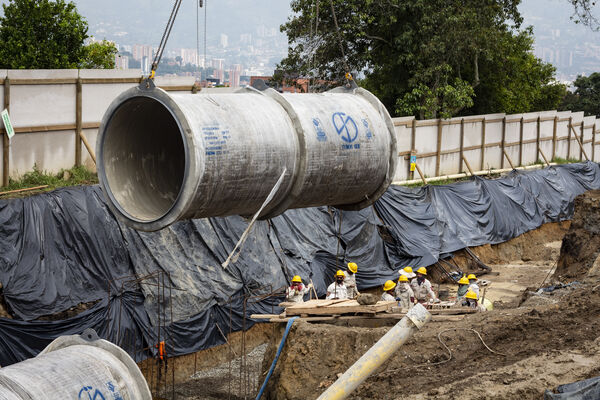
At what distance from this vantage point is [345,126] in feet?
28.3

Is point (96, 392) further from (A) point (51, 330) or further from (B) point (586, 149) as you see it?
(B) point (586, 149)

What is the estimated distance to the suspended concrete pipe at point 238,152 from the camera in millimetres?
7605

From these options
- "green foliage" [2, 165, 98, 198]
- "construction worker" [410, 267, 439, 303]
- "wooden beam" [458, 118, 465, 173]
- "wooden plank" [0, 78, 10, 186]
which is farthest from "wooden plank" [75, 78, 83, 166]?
"wooden beam" [458, 118, 465, 173]

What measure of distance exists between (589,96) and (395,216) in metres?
40.6

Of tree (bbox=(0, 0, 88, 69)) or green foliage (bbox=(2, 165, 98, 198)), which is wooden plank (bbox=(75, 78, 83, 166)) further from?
tree (bbox=(0, 0, 88, 69))

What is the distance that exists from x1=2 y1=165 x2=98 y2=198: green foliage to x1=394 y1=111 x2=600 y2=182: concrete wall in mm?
11403

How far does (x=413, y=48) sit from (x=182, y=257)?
1537cm

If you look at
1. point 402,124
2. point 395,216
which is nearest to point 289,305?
point 395,216

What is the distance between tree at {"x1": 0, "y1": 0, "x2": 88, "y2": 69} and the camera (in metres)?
27.7

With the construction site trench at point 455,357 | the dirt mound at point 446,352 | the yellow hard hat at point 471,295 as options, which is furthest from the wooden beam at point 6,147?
the yellow hard hat at point 471,295

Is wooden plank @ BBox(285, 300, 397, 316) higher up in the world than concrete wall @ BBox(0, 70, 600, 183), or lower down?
lower down

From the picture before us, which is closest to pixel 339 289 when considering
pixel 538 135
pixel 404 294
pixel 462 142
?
pixel 404 294

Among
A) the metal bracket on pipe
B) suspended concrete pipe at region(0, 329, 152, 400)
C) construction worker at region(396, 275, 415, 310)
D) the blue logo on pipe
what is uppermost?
the blue logo on pipe

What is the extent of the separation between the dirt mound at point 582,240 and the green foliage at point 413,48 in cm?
915
